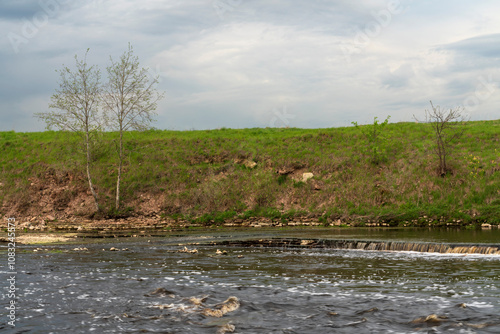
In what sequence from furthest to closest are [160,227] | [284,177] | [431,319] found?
[284,177] → [160,227] → [431,319]

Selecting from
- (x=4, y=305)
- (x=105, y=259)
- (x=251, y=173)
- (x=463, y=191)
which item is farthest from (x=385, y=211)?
(x=4, y=305)

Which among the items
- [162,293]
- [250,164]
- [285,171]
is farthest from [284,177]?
[162,293]

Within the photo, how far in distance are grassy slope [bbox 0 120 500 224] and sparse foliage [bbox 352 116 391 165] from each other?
0.70m

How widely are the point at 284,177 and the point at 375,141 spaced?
11451 millimetres

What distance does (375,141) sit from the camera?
50656 mm

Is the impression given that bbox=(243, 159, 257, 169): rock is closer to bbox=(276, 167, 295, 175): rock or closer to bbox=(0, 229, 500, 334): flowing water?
bbox=(276, 167, 295, 175): rock

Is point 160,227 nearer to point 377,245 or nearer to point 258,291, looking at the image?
point 377,245

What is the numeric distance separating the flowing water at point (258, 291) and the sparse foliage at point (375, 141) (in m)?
21.2

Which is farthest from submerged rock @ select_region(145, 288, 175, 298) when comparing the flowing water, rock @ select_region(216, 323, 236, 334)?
rock @ select_region(216, 323, 236, 334)

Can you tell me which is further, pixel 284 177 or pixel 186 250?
pixel 284 177

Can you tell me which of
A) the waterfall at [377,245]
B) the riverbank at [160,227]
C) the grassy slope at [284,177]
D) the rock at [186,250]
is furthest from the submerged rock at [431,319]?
the grassy slope at [284,177]

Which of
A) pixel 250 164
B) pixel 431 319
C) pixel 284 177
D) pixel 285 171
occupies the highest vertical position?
pixel 250 164

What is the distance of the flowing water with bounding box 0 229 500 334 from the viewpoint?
1166 centimetres

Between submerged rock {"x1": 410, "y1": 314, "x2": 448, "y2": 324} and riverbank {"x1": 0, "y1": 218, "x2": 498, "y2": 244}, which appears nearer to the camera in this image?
submerged rock {"x1": 410, "y1": 314, "x2": 448, "y2": 324}
